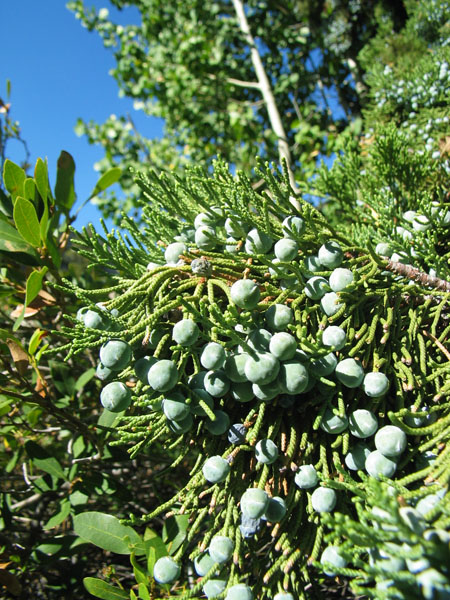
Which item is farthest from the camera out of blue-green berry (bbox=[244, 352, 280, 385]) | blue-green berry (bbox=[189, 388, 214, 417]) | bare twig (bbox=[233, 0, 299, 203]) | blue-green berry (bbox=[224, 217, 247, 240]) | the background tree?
the background tree

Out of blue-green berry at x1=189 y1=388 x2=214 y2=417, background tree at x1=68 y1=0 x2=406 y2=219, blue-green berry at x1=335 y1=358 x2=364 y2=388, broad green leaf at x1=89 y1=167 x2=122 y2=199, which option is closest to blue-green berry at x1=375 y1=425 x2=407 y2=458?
blue-green berry at x1=335 y1=358 x2=364 y2=388

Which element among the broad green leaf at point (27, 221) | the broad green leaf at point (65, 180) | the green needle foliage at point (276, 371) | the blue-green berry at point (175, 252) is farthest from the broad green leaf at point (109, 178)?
the blue-green berry at point (175, 252)

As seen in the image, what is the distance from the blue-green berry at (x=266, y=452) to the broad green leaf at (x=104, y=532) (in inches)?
19.6

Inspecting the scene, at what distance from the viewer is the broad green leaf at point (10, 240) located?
1157 mm

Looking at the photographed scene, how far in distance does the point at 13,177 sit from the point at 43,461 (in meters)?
0.96

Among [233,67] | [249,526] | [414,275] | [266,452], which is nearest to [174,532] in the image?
[249,526]

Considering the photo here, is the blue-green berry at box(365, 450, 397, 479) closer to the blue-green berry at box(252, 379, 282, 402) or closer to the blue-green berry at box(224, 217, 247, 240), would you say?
the blue-green berry at box(252, 379, 282, 402)

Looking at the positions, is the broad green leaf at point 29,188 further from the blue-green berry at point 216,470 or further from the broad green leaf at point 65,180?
the blue-green berry at point 216,470

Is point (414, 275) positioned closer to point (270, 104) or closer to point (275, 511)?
point (275, 511)

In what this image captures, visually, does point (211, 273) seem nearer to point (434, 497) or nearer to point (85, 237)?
point (85, 237)

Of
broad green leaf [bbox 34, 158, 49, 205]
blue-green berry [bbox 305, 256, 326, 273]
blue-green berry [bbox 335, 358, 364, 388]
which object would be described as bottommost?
blue-green berry [bbox 335, 358, 364, 388]

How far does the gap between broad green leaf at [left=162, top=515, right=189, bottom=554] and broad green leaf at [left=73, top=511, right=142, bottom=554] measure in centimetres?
8

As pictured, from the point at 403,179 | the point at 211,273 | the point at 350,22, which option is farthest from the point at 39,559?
the point at 350,22

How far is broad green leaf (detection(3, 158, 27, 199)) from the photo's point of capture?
1152 mm
